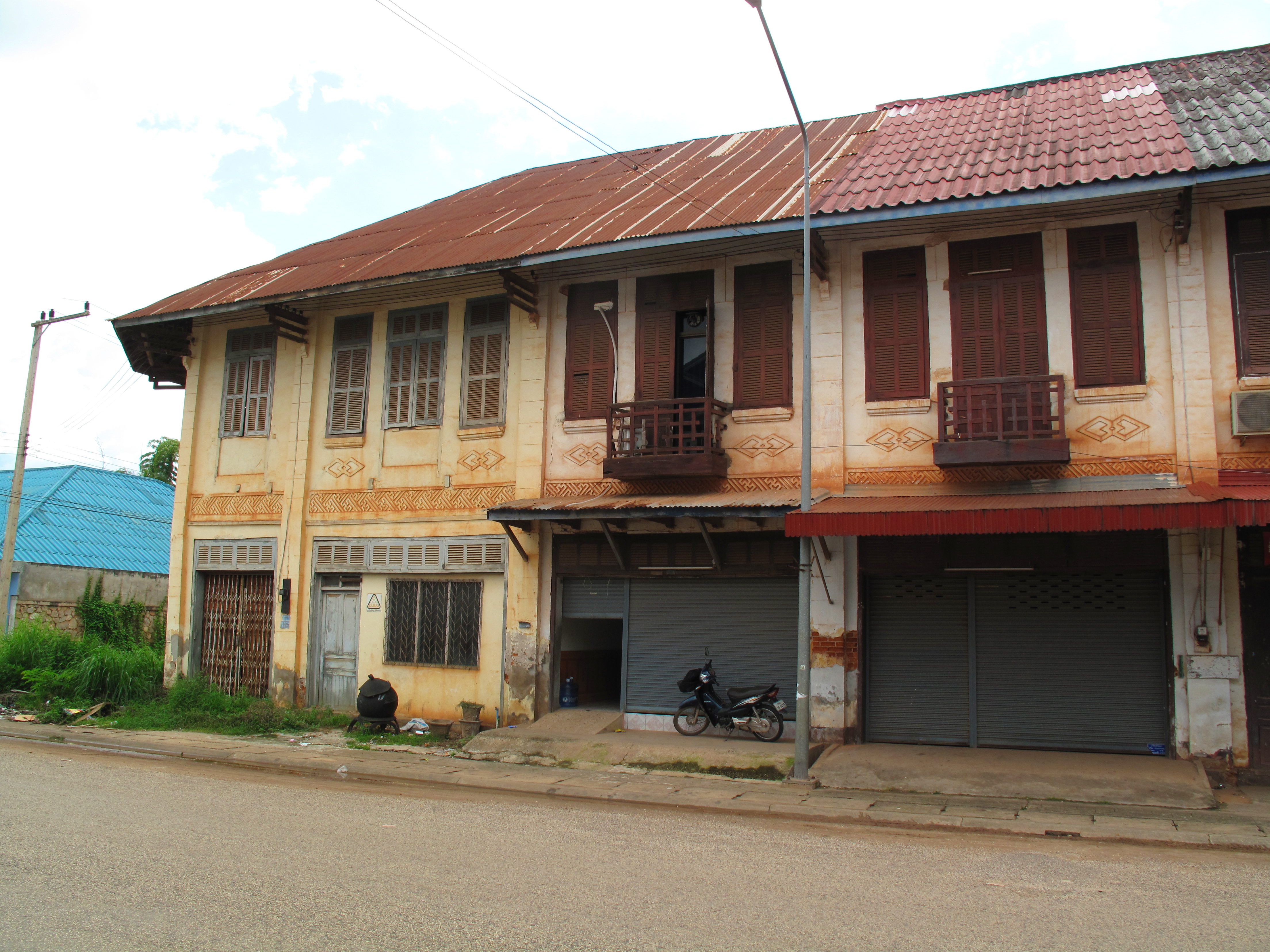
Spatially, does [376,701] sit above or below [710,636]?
below

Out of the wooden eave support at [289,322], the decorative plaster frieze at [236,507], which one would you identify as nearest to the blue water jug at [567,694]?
the decorative plaster frieze at [236,507]

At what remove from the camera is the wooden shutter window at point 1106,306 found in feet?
40.1

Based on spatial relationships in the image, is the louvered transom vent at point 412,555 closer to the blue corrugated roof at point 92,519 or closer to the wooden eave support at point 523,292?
the wooden eave support at point 523,292

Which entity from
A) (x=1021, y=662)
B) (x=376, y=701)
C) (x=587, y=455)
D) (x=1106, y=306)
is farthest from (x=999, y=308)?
(x=376, y=701)

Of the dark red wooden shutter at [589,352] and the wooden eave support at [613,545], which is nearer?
the wooden eave support at [613,545]

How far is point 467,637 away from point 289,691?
147 inches

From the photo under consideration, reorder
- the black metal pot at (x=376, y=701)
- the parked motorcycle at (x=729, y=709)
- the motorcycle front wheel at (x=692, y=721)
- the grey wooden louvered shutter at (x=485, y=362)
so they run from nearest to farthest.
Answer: the parked motorcycle at (x=729, y=709)
the motorcycle front wheel at (x=692, y=721)
the black metal pot at (x=376, y=701)
the grey wooden louvered shutter at (x=485, y=362)

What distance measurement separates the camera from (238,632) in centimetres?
1828

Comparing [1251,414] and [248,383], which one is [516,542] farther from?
[1251,414]

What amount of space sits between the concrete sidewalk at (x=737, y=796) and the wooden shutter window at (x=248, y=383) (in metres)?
5.92

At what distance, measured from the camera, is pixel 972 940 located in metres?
5.57

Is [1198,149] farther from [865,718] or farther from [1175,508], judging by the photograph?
[865,718]

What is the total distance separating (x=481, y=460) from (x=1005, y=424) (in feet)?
26.5

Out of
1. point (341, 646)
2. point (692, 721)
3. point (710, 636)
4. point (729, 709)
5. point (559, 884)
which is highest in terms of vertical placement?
point (710, 636)
